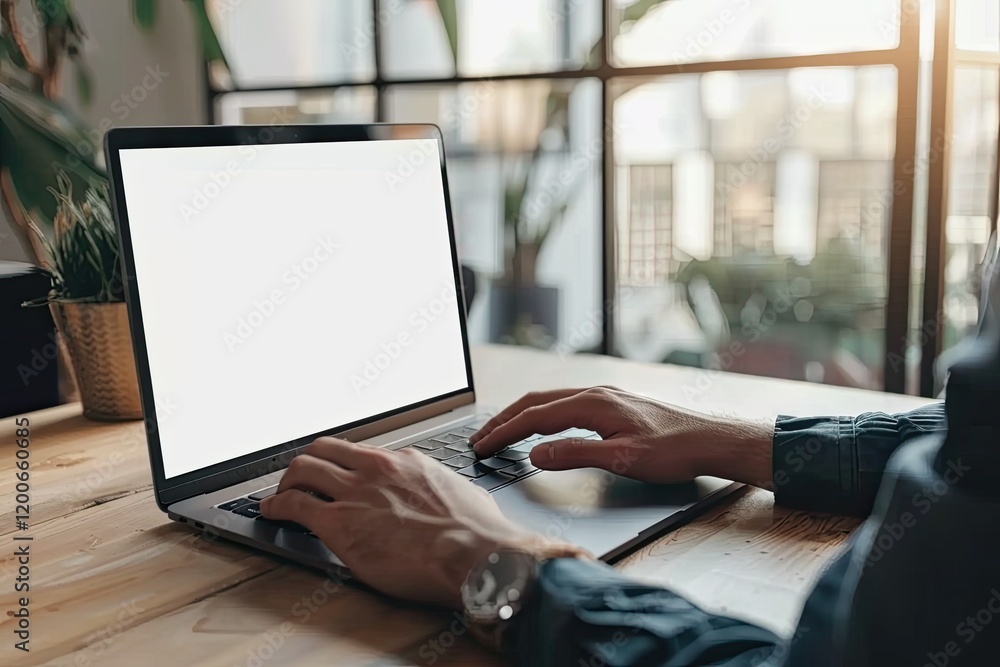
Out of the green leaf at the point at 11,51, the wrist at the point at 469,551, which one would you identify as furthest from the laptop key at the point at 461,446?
the green leaf at the point at 11,51

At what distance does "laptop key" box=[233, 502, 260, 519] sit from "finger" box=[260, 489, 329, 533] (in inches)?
0.9

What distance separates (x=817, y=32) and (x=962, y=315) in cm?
65

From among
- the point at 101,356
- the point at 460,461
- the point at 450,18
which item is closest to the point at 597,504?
the point at 460,461

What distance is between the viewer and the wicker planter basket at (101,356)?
118cm

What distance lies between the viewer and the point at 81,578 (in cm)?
77

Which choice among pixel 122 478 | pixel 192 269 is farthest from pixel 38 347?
pixel 192 269

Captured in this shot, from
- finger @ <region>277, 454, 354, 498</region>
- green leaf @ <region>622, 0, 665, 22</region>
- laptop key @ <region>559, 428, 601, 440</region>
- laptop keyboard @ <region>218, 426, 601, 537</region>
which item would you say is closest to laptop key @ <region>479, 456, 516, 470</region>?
laptop keyboard @ <region>218, 426, 601, 537</region>

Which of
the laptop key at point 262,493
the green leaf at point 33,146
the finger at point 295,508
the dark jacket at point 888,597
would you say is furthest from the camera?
the green leaf at point 33,146

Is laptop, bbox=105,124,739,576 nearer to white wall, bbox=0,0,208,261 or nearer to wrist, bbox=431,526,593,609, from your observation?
wrist, bbox=431,526,593,609

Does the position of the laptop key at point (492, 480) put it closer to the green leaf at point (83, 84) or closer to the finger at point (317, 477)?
the finger at point (317, 477)

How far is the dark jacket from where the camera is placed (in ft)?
1.48

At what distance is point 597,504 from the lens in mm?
866

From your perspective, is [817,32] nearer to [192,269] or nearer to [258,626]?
[192,269]

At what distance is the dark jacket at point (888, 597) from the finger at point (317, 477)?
0.20 metres
